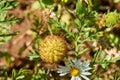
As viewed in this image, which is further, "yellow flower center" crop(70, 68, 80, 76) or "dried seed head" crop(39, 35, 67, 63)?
"yellow flower center" crop(70, 68, 80, 76)

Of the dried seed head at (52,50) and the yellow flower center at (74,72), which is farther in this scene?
the yellow flower center at (74,72)

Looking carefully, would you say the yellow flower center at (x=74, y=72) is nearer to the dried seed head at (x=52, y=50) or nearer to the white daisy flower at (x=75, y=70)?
the white daisy flower at (x=75, y=70)

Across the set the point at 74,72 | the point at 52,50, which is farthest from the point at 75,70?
the point at 52,50

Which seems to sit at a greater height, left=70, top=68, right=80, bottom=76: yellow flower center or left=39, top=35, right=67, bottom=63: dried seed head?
left=39, top=35, right=67, bottom=63: dried seed head

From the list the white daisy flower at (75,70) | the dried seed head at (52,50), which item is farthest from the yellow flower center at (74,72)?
the dried seed head at (52,50)

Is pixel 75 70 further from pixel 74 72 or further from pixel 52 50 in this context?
pixel 52 50

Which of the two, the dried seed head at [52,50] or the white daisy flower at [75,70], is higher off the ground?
the dried seed head at [52,50]

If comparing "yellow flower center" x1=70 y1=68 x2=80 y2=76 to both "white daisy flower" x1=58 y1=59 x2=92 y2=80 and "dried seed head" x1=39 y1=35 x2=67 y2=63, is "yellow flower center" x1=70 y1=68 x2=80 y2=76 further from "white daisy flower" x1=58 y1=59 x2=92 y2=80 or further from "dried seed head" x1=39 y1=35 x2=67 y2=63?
"dried seed head" x1=39 y1=35 x2=67 y2=63

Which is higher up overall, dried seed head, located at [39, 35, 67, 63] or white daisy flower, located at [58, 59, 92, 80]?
dried seed head, located at [39, 35, 67, 63]

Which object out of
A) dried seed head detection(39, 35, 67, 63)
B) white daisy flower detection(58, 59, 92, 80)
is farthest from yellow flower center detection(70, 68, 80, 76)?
dried seed head detection(39, 35, 67, 63)
